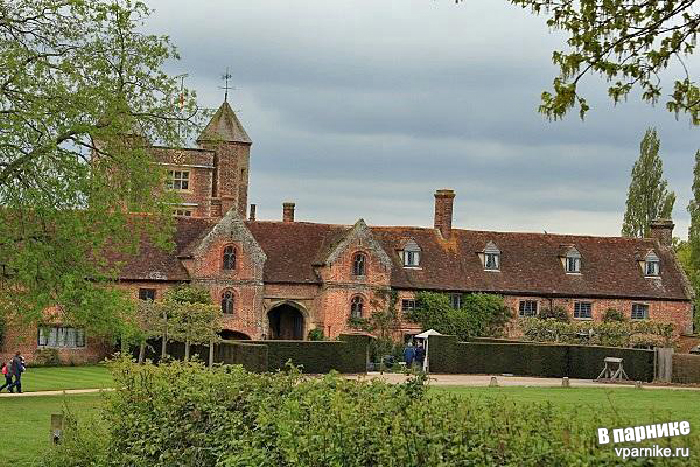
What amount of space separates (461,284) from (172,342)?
1718cm

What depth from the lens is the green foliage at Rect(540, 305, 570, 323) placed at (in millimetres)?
63812

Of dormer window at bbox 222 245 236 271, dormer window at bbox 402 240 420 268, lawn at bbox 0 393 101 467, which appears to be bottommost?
lawn at bbox 0 393 101 467

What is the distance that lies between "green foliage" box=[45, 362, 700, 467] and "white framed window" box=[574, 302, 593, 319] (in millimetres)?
49635

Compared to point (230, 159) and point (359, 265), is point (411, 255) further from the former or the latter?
point (230, 159)

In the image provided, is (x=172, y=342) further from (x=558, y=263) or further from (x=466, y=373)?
(x=558, y=263)

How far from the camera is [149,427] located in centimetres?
1520

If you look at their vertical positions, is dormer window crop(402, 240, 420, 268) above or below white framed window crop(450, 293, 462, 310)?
above

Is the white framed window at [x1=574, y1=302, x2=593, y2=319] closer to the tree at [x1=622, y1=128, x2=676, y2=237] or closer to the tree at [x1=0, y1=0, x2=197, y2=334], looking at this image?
the tree at [x1=622, y1=128, x2=676, y2=237]

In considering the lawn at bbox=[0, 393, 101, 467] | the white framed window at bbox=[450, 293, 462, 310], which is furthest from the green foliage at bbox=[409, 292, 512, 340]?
the lawn at bbox=[0, 393, 101, 467]

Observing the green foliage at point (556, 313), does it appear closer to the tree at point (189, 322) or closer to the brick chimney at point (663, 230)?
the brick chimney at point (663, 230)

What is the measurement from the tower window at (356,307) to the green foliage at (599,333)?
27.0 ft

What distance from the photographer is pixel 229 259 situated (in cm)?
5953

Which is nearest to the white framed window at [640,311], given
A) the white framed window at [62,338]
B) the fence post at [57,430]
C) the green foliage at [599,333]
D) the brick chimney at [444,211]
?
the green foliage at [599,333]

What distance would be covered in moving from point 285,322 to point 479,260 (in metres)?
11.0
